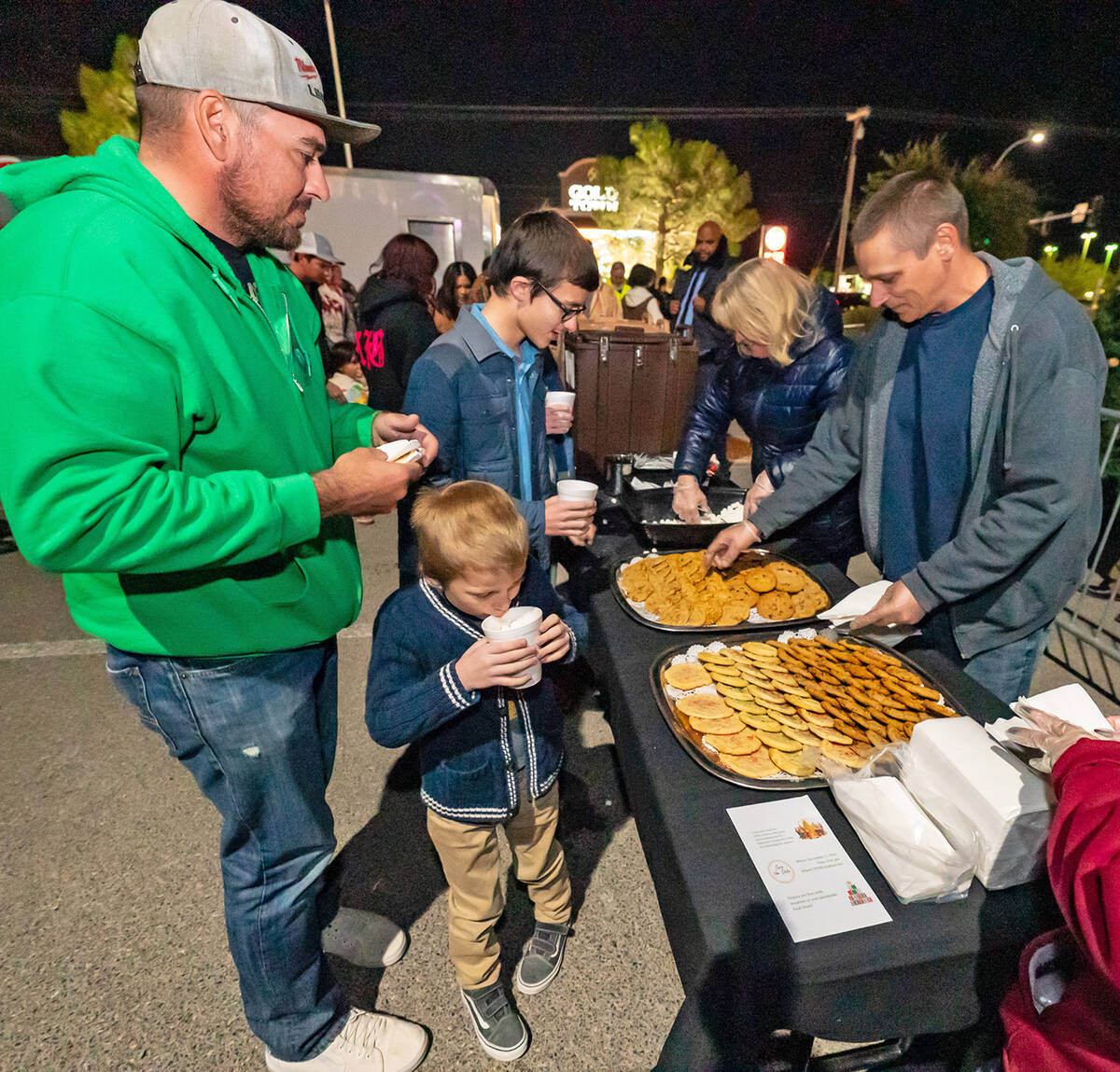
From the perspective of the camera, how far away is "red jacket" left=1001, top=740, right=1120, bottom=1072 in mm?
796

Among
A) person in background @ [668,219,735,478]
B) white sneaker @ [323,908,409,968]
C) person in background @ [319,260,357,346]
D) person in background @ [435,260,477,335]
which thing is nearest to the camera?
white sneaker @ [323,908,409,968]

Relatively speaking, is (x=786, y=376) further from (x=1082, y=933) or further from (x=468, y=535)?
(x=1082, y=933)

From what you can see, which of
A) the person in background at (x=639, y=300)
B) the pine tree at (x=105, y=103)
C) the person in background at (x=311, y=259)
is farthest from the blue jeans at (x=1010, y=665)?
the pine tree at (x=105, y=103)

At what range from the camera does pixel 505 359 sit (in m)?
2.23

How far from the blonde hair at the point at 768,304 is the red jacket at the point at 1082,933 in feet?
6.54

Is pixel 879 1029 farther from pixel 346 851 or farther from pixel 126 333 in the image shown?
pixel 346 851

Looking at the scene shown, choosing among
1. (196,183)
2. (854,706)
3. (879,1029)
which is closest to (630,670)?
(854,706)

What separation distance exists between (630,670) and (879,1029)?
875 millimetres

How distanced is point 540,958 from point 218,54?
253 cm

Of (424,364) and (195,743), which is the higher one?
(424,364)

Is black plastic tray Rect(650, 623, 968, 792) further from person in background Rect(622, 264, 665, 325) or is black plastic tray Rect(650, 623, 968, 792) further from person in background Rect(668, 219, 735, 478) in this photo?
person in background Rect(622, 264, 665, 325)

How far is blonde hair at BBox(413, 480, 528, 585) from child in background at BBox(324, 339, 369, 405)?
4.89m

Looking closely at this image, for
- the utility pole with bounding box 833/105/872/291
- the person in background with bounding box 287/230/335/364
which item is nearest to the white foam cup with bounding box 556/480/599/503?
the person in background with bounding box 287/230/335/364

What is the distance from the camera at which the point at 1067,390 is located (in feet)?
5.16
